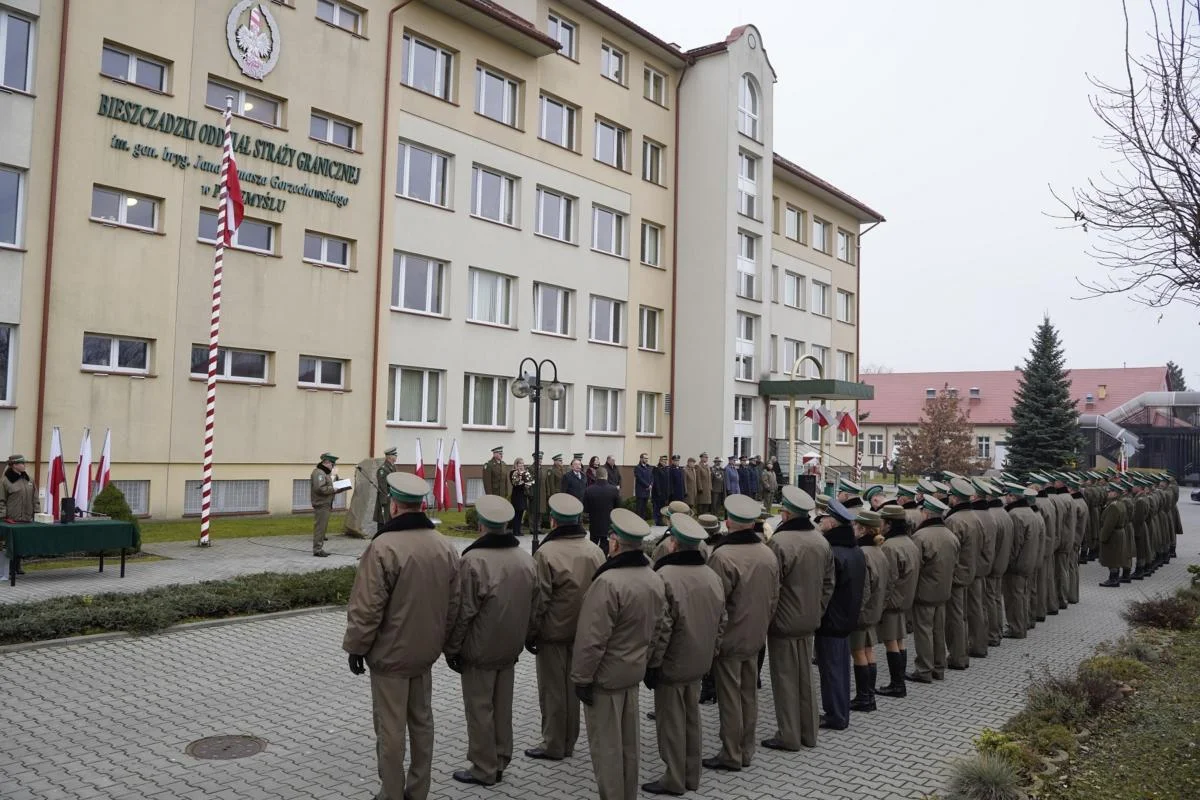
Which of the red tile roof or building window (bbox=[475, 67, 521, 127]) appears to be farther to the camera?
the red tile roof

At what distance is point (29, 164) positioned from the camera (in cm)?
1795

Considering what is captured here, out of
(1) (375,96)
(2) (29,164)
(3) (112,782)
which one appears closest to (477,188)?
(1) (375,96)

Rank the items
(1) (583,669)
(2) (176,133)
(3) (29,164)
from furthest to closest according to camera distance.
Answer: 1. (2) (176,133)
2. (3) (29,164)
3. (1) (583,669)

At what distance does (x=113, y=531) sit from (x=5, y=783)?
7723 mm

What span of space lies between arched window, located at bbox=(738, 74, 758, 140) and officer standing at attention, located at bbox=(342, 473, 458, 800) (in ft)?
105

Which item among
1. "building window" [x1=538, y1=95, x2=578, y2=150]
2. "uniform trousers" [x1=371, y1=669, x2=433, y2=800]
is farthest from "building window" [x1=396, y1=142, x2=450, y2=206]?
"uniform trousers" [x1=371, y1=669, x2=433, y2=800]

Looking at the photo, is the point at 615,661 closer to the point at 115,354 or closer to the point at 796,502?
the point at 796,502

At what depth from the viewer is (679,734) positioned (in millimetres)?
6223

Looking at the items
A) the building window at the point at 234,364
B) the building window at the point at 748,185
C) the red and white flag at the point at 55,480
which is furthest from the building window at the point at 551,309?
the red and white flag at the point at 55,480

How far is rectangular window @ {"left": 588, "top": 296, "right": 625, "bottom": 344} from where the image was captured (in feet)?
102

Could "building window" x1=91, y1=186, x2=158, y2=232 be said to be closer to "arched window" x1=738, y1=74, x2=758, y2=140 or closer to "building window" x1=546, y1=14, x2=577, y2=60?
"building window" x1=546, y1=14, x2=577, y2=60

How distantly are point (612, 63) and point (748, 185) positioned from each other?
7.66 metres

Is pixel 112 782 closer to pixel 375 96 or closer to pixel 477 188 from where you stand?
pixel 375 96

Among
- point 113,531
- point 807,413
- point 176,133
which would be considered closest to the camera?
point 113,531
